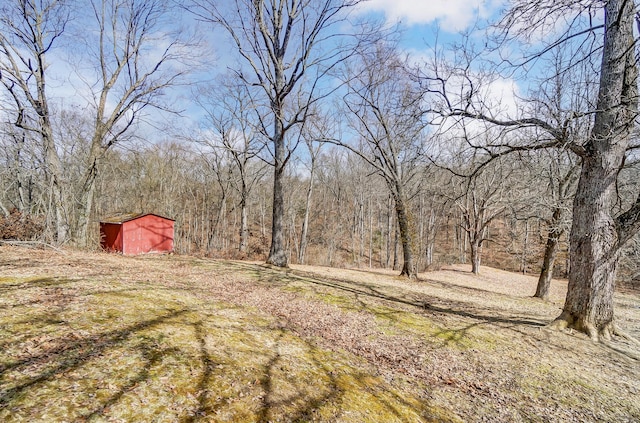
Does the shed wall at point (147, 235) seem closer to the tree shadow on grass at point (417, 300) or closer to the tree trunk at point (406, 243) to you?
the tree shadow on grass at point (417, 300)

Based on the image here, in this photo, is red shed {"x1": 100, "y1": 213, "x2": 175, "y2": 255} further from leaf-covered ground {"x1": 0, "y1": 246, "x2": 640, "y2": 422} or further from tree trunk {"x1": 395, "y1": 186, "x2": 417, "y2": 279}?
tree trunk {"x1": 395, "y1": 186, "x2": 417, "y2": 279}

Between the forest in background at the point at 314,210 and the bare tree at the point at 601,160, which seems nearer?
the bare tree at the point at 601,160

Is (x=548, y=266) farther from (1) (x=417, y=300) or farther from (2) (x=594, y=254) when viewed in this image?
(1) (x=417, y=300)

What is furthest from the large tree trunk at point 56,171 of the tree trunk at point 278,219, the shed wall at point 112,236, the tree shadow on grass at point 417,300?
the tree shadow on grass at point 417,300

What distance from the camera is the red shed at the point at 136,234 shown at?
51.3ft

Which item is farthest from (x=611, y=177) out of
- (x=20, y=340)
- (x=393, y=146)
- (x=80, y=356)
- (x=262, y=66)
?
(x=262, y=66)

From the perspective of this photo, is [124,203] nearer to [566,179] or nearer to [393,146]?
[393,146]

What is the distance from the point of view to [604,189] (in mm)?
5797

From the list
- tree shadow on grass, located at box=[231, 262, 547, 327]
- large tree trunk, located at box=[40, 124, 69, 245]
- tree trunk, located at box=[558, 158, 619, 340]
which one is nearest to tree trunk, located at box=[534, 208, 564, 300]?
tree shadow on grass, located at box=[231, 262, 547, 327]

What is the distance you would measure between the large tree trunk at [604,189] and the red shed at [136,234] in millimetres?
17727

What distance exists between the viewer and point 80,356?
280 centimetres

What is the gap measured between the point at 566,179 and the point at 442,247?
86.8ft

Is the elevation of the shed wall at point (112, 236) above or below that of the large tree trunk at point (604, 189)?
below

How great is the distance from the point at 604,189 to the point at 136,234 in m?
18.6
